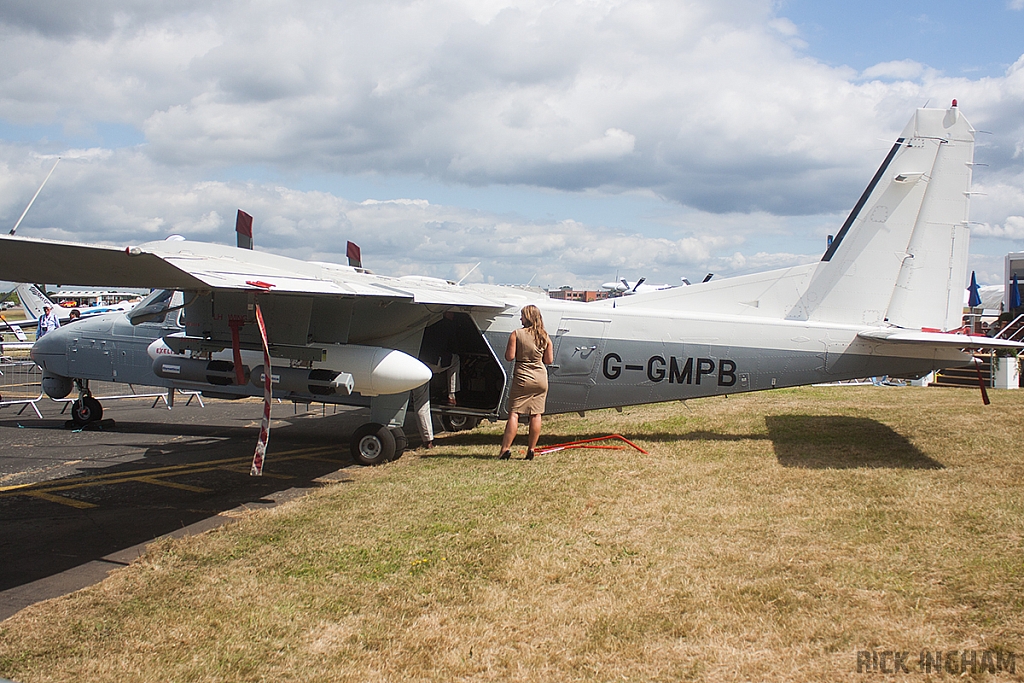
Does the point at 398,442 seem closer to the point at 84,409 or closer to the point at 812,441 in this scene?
the point at 812,441

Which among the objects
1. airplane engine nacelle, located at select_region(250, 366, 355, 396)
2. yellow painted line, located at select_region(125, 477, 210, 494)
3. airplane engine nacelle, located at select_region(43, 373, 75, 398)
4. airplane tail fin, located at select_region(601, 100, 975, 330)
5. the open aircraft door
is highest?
airplane tail fin, located at select_region(601, 100, 975, 330)

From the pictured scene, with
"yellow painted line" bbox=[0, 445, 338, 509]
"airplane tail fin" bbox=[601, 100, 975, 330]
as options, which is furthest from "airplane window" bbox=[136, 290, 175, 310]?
"airplane tail fin" bbox=[601, 100, 975, 330]

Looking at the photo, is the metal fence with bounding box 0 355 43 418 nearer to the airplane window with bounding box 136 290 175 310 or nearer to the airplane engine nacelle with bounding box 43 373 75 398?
the airplane engine nacelle with bounding box 43 373 75 398

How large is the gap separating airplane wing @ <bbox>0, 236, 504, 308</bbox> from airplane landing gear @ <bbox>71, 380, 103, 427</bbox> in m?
6.61

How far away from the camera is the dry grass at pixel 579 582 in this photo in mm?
3914

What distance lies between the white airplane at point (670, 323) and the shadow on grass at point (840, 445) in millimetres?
934

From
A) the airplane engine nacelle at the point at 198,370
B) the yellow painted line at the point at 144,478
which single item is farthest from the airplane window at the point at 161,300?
the yellow painted line at the point at 144,478

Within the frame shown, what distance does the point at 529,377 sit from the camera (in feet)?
30.0

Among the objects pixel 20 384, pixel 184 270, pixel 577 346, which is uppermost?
pixel 184 270

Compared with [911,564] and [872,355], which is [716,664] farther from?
[872,355]

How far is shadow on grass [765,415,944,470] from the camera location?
8094 mm

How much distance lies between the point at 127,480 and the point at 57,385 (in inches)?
229

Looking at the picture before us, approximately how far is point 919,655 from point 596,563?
7.20ft

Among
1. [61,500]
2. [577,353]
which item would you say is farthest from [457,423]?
[61,500]
